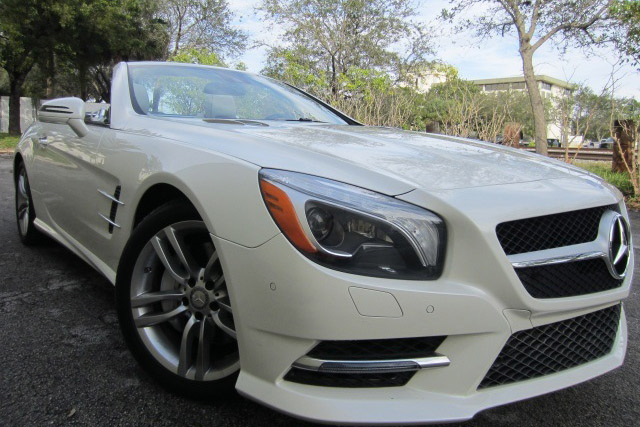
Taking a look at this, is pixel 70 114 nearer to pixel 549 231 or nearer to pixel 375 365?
pixel 375 365

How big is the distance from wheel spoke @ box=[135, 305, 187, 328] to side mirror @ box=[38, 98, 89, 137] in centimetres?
123

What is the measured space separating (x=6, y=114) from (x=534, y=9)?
26005 mm

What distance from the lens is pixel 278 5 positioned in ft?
72.4

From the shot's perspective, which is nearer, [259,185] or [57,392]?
[259,185]

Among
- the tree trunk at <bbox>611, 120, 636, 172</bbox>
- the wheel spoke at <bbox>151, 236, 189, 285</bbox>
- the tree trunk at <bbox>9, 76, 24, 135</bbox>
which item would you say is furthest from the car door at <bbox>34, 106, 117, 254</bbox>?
the tree trunk at <bbox>9, 76, 24, 135</bbox>

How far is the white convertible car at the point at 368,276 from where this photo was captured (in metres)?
1.33

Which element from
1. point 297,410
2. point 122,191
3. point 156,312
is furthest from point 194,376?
point 122,191

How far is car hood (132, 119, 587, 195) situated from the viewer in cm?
150

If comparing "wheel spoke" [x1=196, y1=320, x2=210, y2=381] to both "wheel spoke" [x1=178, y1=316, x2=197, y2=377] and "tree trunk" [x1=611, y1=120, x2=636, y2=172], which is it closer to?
"wheel spoke" [x1=178, y1=316, x2=197, y2=377]

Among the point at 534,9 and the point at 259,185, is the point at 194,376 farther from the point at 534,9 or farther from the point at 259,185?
the point at 534,9

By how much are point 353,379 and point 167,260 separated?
2.68ft

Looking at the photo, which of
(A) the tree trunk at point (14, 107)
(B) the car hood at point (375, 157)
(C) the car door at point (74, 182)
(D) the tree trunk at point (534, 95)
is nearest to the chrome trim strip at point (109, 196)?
(C) the car door at point (74, 182)

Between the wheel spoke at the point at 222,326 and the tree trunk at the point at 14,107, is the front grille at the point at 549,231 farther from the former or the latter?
the tree trunk at the point at 14,107

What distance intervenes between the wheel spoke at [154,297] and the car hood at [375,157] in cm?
55
